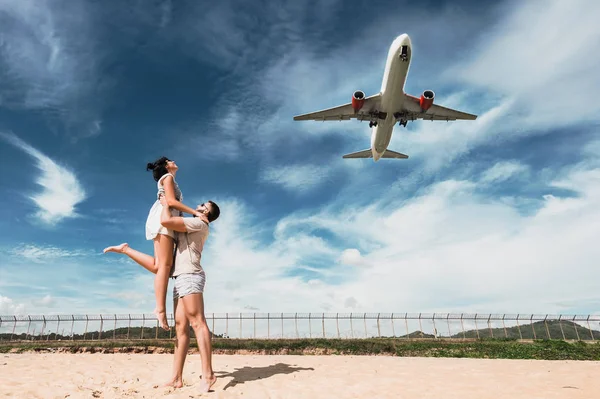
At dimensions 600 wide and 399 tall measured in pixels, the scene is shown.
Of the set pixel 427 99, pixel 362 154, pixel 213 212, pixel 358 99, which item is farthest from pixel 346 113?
pixel 213 212

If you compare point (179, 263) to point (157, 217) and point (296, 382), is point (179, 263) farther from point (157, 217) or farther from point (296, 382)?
point (296, 382)

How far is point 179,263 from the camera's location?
5.18 m

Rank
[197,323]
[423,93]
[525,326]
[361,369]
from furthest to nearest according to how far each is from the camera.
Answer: [525,326], [423,93], [361,369], [197,323]

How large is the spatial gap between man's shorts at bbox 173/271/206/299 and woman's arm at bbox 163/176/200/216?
0.84 meters

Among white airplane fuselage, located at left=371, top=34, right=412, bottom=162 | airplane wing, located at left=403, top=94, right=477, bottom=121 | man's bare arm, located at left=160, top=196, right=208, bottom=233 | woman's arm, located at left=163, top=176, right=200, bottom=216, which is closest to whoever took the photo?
man's bare arm, located at left=160, top=196, right=208, bottom=233

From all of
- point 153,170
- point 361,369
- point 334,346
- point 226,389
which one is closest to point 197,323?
point 226,389

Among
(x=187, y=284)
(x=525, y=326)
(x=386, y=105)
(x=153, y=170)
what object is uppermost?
(x=386, y=105)

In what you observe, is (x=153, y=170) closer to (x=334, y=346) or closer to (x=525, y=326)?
(x=334, y=346)

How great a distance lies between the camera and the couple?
16.5 feet

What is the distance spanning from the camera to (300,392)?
17.2 feet

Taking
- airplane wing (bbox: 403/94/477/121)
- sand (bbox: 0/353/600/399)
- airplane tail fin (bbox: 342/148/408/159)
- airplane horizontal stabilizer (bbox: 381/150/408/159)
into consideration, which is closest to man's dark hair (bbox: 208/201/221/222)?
sand (bbox: 0/353/600/399)

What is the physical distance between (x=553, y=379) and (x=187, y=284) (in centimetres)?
628

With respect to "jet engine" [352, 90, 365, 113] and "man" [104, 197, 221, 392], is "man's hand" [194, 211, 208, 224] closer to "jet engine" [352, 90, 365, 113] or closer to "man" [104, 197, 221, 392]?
"man" [104, 197, 221, 392]

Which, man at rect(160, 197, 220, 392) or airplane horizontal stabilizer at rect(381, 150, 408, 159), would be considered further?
airplane horizontal stabilizer at rect(381, 150, 408, 159)
